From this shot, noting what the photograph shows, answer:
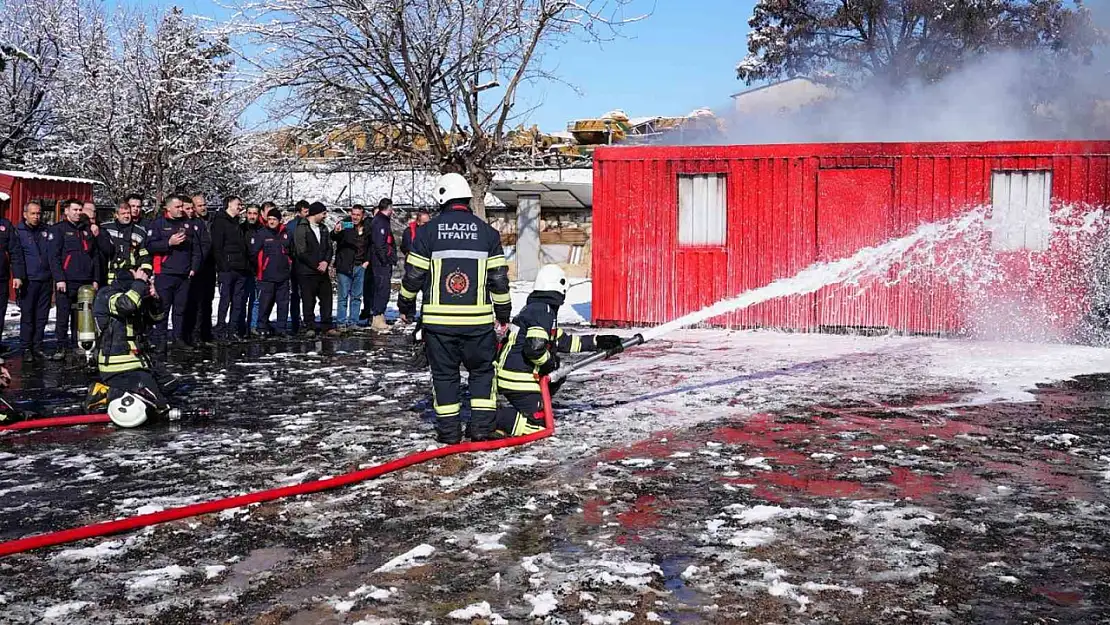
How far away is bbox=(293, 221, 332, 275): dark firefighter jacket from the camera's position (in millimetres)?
13898

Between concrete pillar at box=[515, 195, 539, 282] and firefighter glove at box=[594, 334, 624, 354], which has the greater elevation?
concrete pillar at box=[515, 195, 539, 282]

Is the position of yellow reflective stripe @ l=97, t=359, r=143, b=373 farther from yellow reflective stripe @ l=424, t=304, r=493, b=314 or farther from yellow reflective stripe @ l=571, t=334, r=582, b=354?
yellow reflective stripe @ l=571, t=334, r=582, b=354

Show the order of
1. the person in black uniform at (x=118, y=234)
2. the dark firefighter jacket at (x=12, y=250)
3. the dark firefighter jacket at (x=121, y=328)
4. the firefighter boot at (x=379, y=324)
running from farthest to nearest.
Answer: the firefighter boot at (x=379, y=324), the person in black uniform at (x=118, y=234), the dark firefighter jacket at (x=12, y=250), the dark firefighter jacket at (x=121, y=328)

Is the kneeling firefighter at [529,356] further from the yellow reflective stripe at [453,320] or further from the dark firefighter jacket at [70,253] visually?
the dark firefighter jacket at [70,253]

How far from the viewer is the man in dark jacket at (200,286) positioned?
1259cm

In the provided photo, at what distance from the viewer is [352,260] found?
14633 mm

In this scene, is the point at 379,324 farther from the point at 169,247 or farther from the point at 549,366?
the point at 549,366

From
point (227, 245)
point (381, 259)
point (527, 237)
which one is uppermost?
point (527, 237)

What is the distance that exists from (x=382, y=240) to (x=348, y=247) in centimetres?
51

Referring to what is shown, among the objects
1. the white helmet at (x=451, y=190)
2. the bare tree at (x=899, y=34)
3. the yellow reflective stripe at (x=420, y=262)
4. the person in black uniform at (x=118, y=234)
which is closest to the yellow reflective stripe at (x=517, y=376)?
the yellow reflective stripe at (x=420, y=262)

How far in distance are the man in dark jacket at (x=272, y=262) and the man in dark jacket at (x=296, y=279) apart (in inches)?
6.4

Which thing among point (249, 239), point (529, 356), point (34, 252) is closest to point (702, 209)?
point (249, 239)

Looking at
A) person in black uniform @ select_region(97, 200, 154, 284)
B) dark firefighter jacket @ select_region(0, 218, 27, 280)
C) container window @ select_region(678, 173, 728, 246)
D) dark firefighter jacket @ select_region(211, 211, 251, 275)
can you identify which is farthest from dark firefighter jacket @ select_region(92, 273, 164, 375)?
container window @ select_region(678, 173, 728, 246)

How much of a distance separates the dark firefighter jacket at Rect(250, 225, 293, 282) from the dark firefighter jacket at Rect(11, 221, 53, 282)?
2.58m
